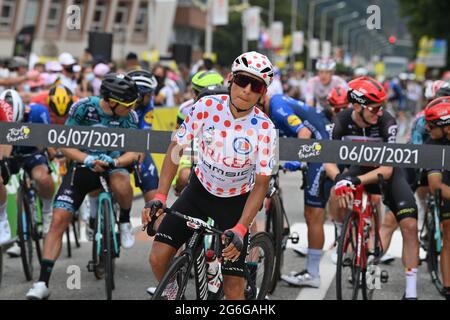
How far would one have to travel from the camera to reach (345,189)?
24.9ft

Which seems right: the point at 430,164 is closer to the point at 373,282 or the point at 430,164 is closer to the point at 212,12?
the point at 373,282

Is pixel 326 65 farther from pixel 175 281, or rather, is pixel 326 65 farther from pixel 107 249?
pixel 175 281

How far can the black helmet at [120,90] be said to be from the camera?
7.95 metres

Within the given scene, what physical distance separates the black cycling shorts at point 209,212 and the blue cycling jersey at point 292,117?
Result: 237cm

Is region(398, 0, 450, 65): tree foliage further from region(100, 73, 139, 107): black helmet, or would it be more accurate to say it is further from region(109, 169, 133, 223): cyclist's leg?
region(100, 73, 139, 107): black helmet

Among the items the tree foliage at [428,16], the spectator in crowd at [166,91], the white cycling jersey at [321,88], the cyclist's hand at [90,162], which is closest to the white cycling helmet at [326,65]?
the white cycling jersey at [321,88]

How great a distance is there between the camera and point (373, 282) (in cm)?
796

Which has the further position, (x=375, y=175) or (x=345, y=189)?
(x=375, y=175)

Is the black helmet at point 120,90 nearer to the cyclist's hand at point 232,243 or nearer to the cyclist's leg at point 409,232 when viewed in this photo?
Result: the cyclist's leg at point 409,232

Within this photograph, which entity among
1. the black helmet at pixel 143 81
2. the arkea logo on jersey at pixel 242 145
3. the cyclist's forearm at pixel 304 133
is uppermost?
the black helmet at pixel 143 81

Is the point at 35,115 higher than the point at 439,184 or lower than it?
higher

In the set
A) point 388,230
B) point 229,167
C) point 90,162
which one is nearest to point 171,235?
point 229,167

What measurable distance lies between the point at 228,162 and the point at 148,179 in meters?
3.34
